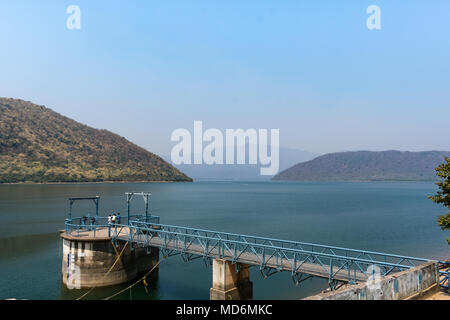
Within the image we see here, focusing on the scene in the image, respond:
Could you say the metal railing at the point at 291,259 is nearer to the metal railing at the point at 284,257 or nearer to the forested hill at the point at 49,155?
the metal railing at the point at 284,257

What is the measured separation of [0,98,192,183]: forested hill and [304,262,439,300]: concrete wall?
499 ft

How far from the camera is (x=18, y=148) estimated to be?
15650 cm

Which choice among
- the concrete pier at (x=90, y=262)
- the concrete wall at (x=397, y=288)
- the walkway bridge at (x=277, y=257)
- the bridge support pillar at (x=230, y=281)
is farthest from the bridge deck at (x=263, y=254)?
the concrete wall at (x=397, y=288)

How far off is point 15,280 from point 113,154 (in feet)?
590

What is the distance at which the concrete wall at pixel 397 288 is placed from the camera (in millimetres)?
9081

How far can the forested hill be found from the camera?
146m

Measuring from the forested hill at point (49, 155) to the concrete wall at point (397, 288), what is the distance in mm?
152195

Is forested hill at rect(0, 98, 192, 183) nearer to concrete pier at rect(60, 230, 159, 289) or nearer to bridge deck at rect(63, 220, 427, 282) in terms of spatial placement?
concrete pier at rect(60, 230, 159, 289)

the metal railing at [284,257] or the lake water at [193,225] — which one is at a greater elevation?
the metal railing at [284,257]

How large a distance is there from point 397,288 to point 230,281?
11406 mm

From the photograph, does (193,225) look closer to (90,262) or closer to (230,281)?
(90,262)

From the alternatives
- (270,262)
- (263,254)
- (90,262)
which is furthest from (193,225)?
(263,254)
